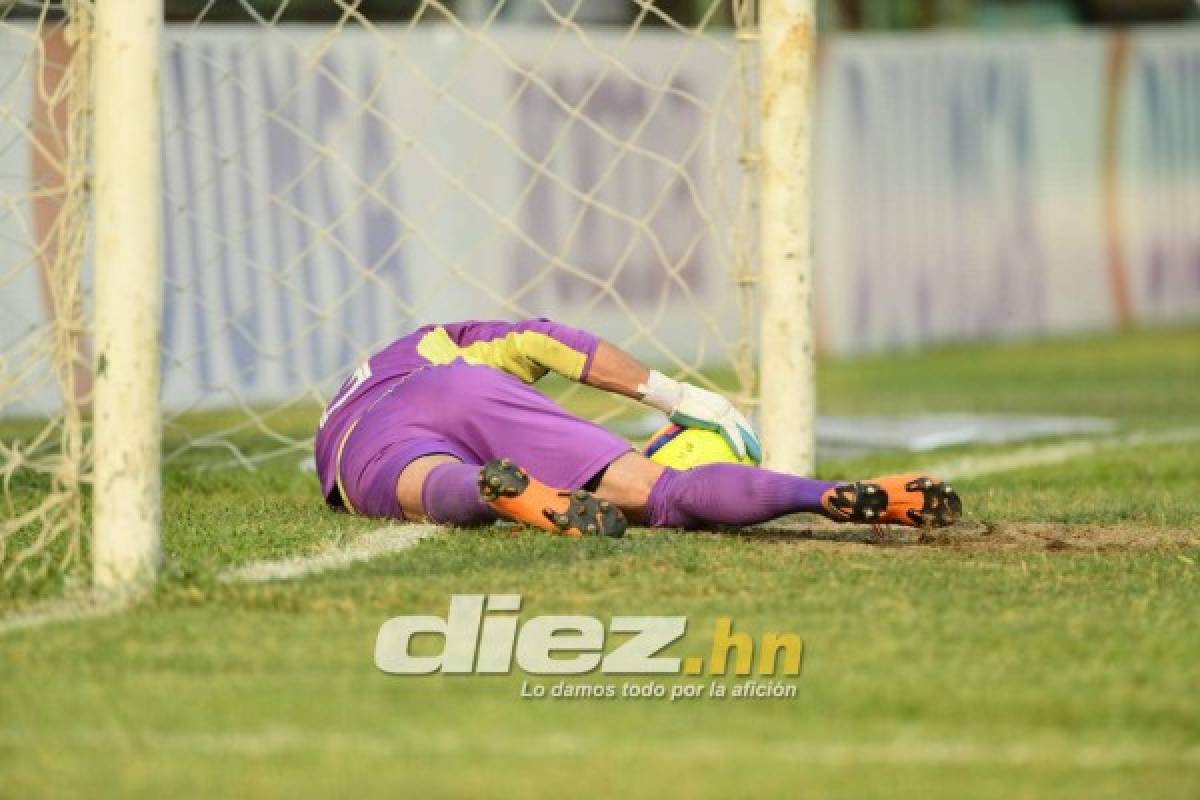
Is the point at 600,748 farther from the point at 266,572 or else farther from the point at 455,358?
the point at 455,358

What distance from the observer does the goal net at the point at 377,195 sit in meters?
6.91

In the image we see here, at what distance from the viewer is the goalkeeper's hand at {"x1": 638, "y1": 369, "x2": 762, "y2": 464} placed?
222 inches

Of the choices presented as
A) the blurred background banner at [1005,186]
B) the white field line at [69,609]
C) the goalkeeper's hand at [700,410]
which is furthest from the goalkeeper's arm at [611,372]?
the blurred background banner at [1005,186]

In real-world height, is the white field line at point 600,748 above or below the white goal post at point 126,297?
below

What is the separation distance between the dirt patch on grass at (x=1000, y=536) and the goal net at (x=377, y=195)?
4.24 ft

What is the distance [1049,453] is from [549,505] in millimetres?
3514

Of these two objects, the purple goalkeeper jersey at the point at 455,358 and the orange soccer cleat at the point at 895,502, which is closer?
the orange soccer cleat at the point at 895,502

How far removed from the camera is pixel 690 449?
18.6 ft

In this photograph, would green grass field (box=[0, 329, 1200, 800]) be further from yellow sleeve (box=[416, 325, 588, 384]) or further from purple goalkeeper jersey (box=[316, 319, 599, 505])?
yellow sleeve (box=[416, 325, 588, 384])

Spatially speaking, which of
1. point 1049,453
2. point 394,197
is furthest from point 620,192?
point 1049,453

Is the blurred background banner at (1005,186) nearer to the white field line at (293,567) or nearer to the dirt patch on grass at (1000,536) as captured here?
the white field line at (293,567)

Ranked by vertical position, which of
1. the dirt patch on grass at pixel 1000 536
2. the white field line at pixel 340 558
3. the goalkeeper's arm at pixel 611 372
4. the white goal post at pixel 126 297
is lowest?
the dirt patch on grass at pixel 1000 536

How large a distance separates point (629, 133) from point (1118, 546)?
23.0ft

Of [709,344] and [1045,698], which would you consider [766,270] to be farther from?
[709,344]
